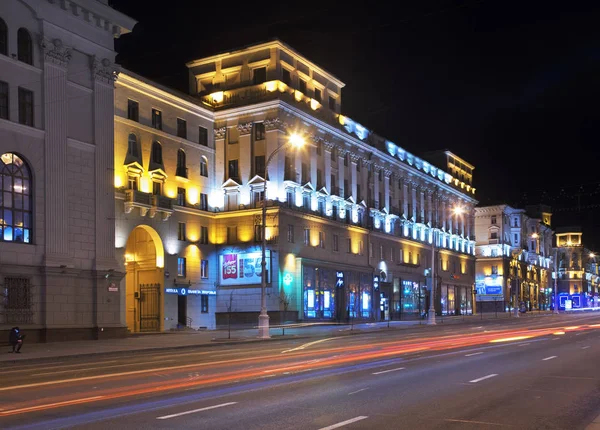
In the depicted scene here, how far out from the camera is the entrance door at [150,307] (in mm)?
51031

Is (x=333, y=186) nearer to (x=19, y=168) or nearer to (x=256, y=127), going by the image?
(x=256, y=127)

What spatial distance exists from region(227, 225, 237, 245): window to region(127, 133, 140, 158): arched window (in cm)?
1141

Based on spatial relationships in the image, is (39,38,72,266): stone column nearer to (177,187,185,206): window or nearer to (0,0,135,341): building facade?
(0,0,135,341): building facade

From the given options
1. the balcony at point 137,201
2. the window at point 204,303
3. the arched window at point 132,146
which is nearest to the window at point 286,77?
the arched window at point 132,146

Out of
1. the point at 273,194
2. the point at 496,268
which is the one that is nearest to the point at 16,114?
the point at 273,194

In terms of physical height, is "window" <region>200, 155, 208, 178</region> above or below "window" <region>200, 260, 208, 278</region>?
above

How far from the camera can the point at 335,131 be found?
66125 millimetres

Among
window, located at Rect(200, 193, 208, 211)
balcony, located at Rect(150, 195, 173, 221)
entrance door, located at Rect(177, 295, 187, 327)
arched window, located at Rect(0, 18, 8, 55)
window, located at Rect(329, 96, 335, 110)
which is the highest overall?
window, located at Rect(329, 96, 335, 110)

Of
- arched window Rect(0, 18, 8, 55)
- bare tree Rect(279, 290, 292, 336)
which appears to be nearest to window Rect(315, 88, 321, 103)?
bare tree Rect(279, 290, 292, 336)

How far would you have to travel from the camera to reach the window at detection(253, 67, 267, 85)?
2345 inches

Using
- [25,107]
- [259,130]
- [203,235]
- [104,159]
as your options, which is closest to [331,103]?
[259,130]

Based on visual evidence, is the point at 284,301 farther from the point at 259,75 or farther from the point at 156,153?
the point at 259,75

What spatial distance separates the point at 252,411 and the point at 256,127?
48.5m

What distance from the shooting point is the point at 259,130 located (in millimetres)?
58875
